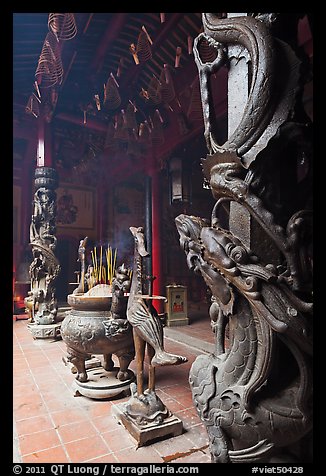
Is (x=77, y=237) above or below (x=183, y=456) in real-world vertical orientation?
above

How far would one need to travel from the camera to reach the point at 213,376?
1469 mm

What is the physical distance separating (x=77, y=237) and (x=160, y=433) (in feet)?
28.8

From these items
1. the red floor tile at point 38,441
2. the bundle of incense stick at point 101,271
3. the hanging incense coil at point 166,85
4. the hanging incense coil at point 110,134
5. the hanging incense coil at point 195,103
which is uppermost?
the hanging incense coil at point 110,134

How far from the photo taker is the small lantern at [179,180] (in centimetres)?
639

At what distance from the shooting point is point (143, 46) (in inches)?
146

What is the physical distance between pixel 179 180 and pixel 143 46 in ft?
9.91

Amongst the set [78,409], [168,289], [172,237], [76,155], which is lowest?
[78,409]

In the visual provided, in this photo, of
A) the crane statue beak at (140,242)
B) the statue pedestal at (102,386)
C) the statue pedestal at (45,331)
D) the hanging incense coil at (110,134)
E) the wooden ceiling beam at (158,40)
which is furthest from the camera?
the hanging incense coil at (110,134)

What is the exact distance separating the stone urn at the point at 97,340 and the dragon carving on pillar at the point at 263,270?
1.62 meters

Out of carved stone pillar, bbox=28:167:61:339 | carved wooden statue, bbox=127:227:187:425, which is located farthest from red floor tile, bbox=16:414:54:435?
carved stone pillar, bbox=28:167:61:339

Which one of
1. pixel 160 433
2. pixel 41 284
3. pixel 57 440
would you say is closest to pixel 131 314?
pixel 160 433

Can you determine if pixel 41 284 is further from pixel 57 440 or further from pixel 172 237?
pixel 172 237

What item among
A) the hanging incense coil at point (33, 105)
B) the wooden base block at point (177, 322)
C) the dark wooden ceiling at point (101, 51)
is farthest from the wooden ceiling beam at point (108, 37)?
the wooden base block at point (177, 322)

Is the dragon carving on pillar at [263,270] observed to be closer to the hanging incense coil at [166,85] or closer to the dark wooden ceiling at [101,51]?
the hanging incense coil at [166,85]
